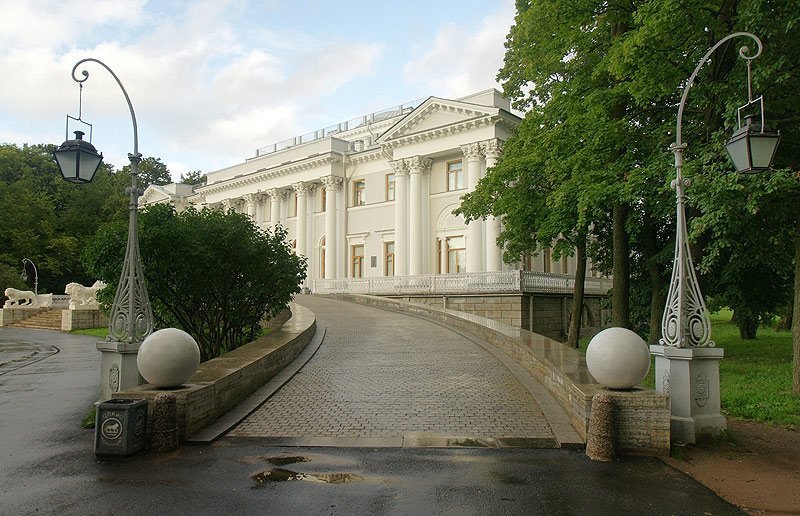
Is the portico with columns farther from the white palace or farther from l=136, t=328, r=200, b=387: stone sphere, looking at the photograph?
l=136, t=328, r=200, b=387: stone sphere

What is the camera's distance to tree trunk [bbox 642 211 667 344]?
53.9 ft

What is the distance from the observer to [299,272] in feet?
44.5

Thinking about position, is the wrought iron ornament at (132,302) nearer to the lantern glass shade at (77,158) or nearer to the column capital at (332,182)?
the lantern glass shade at (77,158)

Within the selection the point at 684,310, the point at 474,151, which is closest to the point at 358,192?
the point at 474,151

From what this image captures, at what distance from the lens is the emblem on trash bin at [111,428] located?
6094mm

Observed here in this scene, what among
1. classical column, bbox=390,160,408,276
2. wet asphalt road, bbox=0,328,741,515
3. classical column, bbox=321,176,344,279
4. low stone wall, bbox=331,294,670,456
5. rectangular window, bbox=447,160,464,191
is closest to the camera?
wet asphalt road, bbox=0,328,741,515

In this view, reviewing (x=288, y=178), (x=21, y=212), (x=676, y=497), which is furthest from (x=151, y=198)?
(x=676, y=497)

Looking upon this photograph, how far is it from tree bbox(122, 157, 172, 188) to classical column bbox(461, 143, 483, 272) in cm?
5546

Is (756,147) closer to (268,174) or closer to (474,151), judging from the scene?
(474,151)

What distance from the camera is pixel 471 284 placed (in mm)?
28203

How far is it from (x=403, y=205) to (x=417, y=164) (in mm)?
2834

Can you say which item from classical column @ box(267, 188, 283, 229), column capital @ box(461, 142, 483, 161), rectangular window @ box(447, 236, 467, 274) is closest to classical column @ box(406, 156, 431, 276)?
rectangular window @ box(447, 236, 467, 274)

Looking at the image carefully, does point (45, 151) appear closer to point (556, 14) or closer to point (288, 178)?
point (288, 178)

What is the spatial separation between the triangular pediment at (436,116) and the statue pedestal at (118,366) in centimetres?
2647
